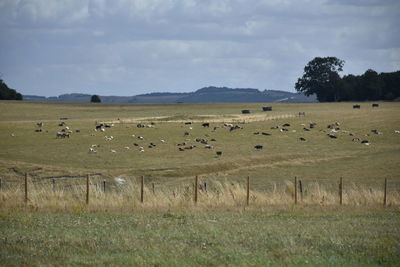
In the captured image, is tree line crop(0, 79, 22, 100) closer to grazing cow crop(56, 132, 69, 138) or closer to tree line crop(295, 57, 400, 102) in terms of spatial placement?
tree line crop(295, 57, 400, 102)

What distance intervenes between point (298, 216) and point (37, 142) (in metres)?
50.9

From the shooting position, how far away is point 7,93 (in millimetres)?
182375

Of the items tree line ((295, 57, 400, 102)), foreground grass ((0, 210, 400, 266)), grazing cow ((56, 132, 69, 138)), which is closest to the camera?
foreground grass ((0, 210, 400, 266))

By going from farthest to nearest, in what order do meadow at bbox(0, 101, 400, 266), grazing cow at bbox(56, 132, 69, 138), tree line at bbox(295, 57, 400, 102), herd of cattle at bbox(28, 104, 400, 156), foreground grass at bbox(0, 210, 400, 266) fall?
tree line at bbox(295, 57, 400, 102), grazing cow at bbox(56, 132, 69, 138), herd of cattle at bbox(28, 104, 400, 156), meadow at bbox(0, 101, 400, 266), foreground grass at bbox(0, 210, 400, 266)

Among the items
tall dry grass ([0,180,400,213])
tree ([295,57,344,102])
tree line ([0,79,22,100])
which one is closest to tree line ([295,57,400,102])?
tree ([295,57,344,102])

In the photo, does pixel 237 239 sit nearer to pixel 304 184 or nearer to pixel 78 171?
pixel 304 184

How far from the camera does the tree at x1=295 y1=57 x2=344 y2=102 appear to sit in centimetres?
18312

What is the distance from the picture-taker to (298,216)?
24859mm

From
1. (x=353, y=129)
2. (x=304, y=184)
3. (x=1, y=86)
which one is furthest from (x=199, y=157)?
(x=1, y=86)

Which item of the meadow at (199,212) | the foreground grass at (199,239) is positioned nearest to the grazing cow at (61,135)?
the meadow at (199,212)

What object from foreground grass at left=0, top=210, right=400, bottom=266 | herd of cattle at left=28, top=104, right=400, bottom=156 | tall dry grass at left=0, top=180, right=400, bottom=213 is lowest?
herd of cattle at left=28, top=104, right=400, bottom=156

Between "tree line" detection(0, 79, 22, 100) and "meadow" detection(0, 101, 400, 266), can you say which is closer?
"meadow" detection(0, 101, 400, 266)

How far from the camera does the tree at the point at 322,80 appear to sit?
601 feet

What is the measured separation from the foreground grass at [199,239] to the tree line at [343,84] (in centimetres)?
15133
